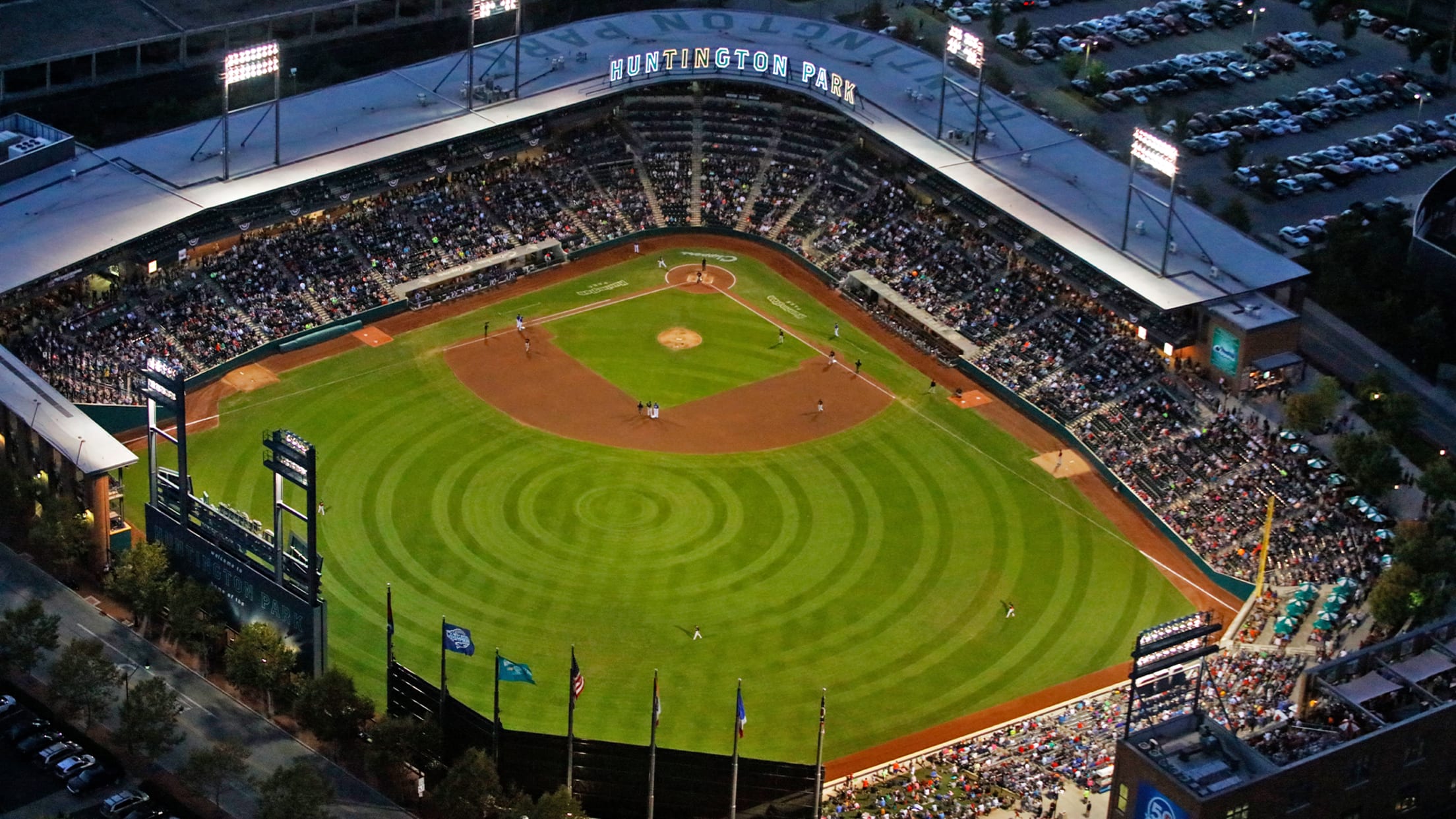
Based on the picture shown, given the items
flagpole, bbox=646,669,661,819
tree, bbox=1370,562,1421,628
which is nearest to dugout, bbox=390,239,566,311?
flagpole, bbox=646,669,661,819

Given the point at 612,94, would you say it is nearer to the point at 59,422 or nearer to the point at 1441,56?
Result: the point at 59,422

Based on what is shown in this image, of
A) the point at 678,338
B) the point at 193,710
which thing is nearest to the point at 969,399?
the point at 678,338

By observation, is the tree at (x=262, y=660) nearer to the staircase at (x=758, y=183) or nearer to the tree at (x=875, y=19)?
the staircase at (x=758, y=183)

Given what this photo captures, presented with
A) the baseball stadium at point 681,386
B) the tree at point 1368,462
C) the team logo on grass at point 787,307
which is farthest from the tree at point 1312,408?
the team logo on grass at point 787,307

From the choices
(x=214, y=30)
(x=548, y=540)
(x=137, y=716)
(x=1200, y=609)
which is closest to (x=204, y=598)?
(x=137, y=716)

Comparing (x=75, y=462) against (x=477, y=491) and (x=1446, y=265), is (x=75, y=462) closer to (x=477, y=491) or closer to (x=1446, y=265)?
(x=477, y=491)

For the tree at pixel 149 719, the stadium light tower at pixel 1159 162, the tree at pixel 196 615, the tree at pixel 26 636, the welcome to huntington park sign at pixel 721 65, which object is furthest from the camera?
the welcome to huntington park sign at pixel 721 65

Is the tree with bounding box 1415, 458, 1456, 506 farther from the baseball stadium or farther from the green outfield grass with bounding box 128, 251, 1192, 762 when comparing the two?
the green outfield grass with bounding box 128, 251, 1192, 762
